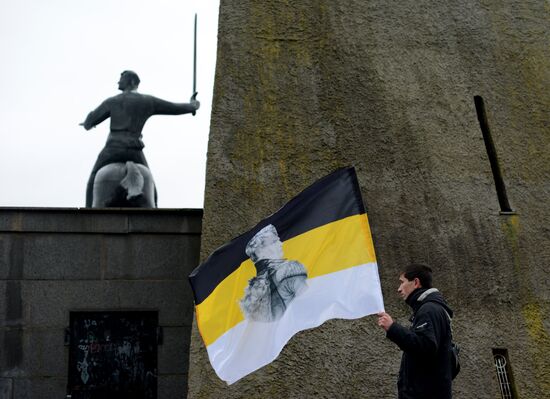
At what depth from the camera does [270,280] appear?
4.73 m

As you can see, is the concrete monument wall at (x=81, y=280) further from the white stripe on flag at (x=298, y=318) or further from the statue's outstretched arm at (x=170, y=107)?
the white stripe on flag at (x=298, y=318)

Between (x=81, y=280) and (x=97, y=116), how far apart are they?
112 inches

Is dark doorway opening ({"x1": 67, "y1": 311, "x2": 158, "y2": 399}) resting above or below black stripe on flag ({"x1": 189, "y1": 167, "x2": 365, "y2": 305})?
below

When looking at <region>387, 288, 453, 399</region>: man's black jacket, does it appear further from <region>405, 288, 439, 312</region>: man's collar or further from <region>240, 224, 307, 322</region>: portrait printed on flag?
<region>240, 224, 307, 322</region>: portrait printed on flag

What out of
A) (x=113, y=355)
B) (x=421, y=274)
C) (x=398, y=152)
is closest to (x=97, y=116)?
(x=113, y=355)

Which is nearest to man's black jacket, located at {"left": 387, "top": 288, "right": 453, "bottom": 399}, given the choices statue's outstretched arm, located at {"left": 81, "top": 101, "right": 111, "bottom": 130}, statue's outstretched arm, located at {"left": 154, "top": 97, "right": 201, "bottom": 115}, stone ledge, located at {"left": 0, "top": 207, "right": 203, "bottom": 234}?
stone ledge, located at {"left": 0, "top": 207, "right": 203, "bottom": 234}

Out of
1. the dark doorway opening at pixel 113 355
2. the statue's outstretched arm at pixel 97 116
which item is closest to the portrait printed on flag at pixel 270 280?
the dark doorway opening at pixel 113 355

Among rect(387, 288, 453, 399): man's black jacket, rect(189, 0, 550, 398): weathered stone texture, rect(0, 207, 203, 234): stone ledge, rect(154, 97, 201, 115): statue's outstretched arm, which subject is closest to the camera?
rect(387, 288, 453, 399): man's black jacket

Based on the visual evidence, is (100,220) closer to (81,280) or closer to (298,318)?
(81,280)

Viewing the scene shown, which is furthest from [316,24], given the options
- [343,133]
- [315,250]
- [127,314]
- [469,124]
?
[315,250]

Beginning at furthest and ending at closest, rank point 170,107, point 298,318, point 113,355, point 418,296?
point 170,107, point 113,355, point 298,318, point 418,296

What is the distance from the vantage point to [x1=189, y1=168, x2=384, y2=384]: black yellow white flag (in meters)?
4.51

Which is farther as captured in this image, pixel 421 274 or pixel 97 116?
pixel 97 116

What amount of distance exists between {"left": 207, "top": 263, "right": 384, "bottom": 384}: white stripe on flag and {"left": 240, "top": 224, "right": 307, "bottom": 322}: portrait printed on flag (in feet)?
0.17
